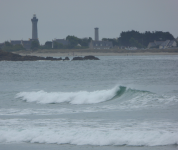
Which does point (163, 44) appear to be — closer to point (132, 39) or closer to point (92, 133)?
point (132, 39)

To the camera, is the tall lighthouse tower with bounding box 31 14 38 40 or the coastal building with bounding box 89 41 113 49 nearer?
the coastal building with bounding box 89 41 113 49

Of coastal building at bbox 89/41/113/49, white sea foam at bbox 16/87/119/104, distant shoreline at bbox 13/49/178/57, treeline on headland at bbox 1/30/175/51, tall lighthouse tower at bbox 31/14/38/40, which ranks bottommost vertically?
white sea foam at bbox 16/87/119/104

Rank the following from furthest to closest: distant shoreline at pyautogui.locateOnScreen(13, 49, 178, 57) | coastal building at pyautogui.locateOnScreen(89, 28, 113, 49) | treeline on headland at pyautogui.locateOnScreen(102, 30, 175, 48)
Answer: treeline on headland at pyautogui.locateOnScreen(102, 30, 175, 48), coastal building at pyautogui.locateOnScreen(89, 28, 113, 49), distant shoreline at pyautogui.locateOnScreen(13, 49, 178, 57)

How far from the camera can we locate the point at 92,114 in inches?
479

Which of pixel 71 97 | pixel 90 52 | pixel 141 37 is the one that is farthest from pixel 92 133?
pixel 141 37

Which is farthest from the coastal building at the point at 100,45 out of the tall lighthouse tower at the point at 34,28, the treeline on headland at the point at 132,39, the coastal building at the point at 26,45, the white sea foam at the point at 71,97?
the white sea foam at the point at 71,97

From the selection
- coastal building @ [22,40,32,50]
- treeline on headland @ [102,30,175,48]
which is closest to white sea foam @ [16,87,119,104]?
treeline on headland @ [102,30,175,48]

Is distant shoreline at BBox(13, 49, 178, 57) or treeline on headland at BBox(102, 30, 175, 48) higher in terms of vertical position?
treeline on headland at BBox(102, 30, 175, 48)

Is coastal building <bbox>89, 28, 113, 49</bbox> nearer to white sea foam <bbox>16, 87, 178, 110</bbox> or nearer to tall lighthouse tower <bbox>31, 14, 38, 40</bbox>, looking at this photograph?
tall lighthouse tower <bbox>31, 14, 38, 40</bbox>

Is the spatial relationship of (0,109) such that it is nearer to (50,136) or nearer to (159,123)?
(50,136)

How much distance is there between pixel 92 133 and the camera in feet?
28.9

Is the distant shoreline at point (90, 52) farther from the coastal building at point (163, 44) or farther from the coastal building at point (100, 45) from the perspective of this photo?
the coastal building at point (163, 44)

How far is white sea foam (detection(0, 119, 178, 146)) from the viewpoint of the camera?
27.3 ft

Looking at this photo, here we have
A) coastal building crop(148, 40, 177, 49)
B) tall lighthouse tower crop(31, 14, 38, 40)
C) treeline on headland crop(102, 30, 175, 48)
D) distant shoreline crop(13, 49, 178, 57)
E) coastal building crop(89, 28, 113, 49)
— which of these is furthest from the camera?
tall lighthouse tower crop(31, 14, 38, 40)
